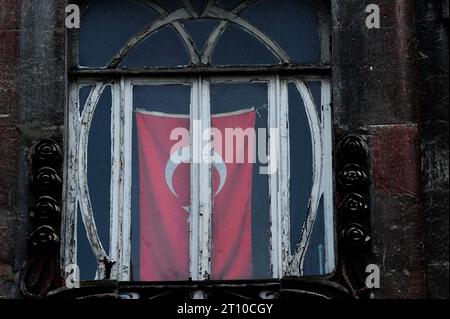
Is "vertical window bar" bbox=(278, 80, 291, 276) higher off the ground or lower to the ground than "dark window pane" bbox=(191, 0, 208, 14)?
lower

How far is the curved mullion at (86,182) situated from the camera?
22750 mm

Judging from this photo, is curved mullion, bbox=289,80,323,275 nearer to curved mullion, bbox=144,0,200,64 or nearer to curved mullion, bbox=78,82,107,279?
A: curved mullion, bbox=144,0,200,64

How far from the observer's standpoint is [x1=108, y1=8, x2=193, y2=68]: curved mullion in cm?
2359

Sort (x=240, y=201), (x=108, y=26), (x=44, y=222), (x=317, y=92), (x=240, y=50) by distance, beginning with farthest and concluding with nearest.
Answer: (x=108, y=26) < (x=240, y=50) < (x=317, y=92) < (x=240, y=201) < (x=44, y=222)

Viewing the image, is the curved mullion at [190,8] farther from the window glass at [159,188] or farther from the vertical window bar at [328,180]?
the vertical window bar at [328,180]

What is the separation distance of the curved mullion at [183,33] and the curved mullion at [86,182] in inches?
37.5

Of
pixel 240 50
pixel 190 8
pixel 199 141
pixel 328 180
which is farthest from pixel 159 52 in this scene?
pixel 328 180

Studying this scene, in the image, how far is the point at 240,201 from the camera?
2289 cm

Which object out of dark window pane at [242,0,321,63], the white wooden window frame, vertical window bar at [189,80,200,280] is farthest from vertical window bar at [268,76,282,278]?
vertical window bar at [189,80,200,280]

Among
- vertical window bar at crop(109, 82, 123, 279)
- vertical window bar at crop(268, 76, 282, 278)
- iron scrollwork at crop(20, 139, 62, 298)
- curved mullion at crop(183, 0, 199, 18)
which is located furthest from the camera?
curved mullion at crop(183, 0, 199, 18)

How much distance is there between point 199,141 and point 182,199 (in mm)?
641

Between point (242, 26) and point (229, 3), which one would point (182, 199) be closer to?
point (242, 26)

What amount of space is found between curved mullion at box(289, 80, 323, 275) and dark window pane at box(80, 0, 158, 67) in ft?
5.96
